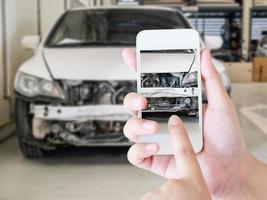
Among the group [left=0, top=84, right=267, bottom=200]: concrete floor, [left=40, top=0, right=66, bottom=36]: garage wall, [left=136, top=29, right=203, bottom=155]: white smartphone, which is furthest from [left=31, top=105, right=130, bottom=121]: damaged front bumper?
[left=40, top=0, right=66, bottom=36]: garage wall

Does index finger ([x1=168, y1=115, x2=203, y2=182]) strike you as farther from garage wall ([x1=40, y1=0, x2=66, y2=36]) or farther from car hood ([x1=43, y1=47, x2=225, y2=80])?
garage wall ([x1=40, y1=0, x2=66, y2=36])

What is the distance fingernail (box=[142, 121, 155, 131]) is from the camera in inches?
25.4

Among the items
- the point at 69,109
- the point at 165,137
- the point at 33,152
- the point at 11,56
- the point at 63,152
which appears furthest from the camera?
the point at 11,56

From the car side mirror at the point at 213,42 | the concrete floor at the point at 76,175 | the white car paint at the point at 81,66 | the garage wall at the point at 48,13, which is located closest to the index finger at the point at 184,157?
the concrete floor at the point at 76,175

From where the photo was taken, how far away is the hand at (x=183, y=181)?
0.42 metres

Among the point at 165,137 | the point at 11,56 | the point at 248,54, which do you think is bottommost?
the point at 248,54

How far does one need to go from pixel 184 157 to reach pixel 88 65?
1.93 meters

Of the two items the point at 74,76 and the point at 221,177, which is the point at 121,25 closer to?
the point at 74,76

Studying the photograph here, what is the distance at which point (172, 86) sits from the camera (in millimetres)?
762

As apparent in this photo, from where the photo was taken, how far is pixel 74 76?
2.29m

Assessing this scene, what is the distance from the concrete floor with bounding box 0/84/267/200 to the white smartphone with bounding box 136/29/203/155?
4.03 feet

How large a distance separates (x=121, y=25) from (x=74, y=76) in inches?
32.5

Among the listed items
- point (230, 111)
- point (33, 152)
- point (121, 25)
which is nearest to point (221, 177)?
point (230, 111)

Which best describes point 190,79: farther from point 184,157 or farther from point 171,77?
point 184,157
